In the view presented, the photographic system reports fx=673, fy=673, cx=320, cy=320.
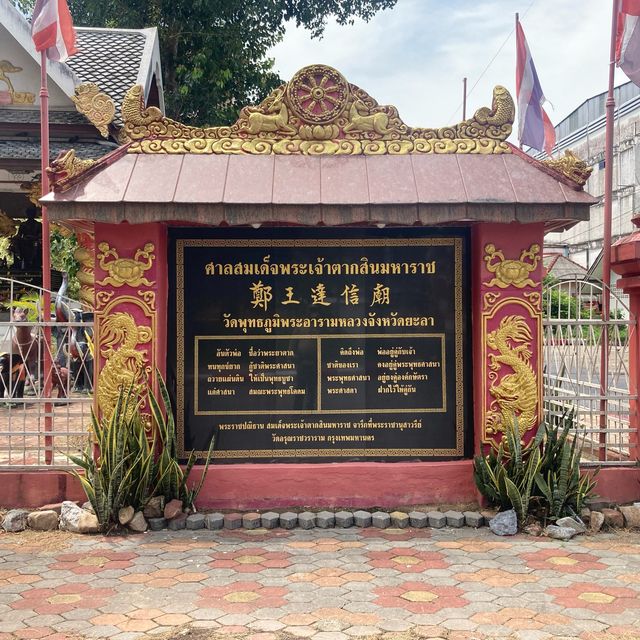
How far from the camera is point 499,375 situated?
557 cm

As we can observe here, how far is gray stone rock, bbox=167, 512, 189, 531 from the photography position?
5.27 meters

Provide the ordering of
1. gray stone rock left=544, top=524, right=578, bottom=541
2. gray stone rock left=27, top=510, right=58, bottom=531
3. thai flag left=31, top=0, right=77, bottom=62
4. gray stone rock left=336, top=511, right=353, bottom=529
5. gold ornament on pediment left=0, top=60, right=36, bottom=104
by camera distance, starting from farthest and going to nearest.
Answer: gold ornament on pediment left=0, top=60, right=36, bottom=104 → thai flag left=31, top=0, right=77, bottom=62 → gray stone rock left=336, top=511, right=353, bottom=529 → gray stone rock left=27, top=510, right=58, bottom=531 → gray stone rock left=544, top=524, right=578, bottom=541

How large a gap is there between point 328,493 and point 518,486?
153cm

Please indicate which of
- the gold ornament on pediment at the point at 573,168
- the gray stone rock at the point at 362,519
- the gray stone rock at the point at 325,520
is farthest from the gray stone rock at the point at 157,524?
the gold ornament on pediment at the point at 573,168

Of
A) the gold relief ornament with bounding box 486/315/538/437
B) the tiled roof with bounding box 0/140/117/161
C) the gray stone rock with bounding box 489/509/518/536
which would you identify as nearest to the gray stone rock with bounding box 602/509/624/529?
the gray stone rock with bounding box 489/509/518/536

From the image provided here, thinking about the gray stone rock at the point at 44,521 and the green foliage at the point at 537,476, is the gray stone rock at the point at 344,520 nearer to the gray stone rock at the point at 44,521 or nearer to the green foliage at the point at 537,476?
the green foliage at the point at 537,476

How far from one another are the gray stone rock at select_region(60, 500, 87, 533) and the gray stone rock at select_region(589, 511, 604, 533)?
13.1 feet

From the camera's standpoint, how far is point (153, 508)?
5.29m

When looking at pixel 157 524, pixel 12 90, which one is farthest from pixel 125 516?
pixel 12 90

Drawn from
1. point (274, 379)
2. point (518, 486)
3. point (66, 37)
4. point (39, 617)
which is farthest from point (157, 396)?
point (66, 37)

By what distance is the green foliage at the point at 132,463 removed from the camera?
5.14 metres

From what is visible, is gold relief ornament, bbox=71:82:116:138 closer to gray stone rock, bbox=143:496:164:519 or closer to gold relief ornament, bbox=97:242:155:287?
gold relief ornament, bbox=97:242:155:287

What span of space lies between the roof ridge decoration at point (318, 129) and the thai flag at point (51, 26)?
1344 mm

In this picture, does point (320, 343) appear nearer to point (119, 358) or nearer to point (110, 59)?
point (119, 358)
